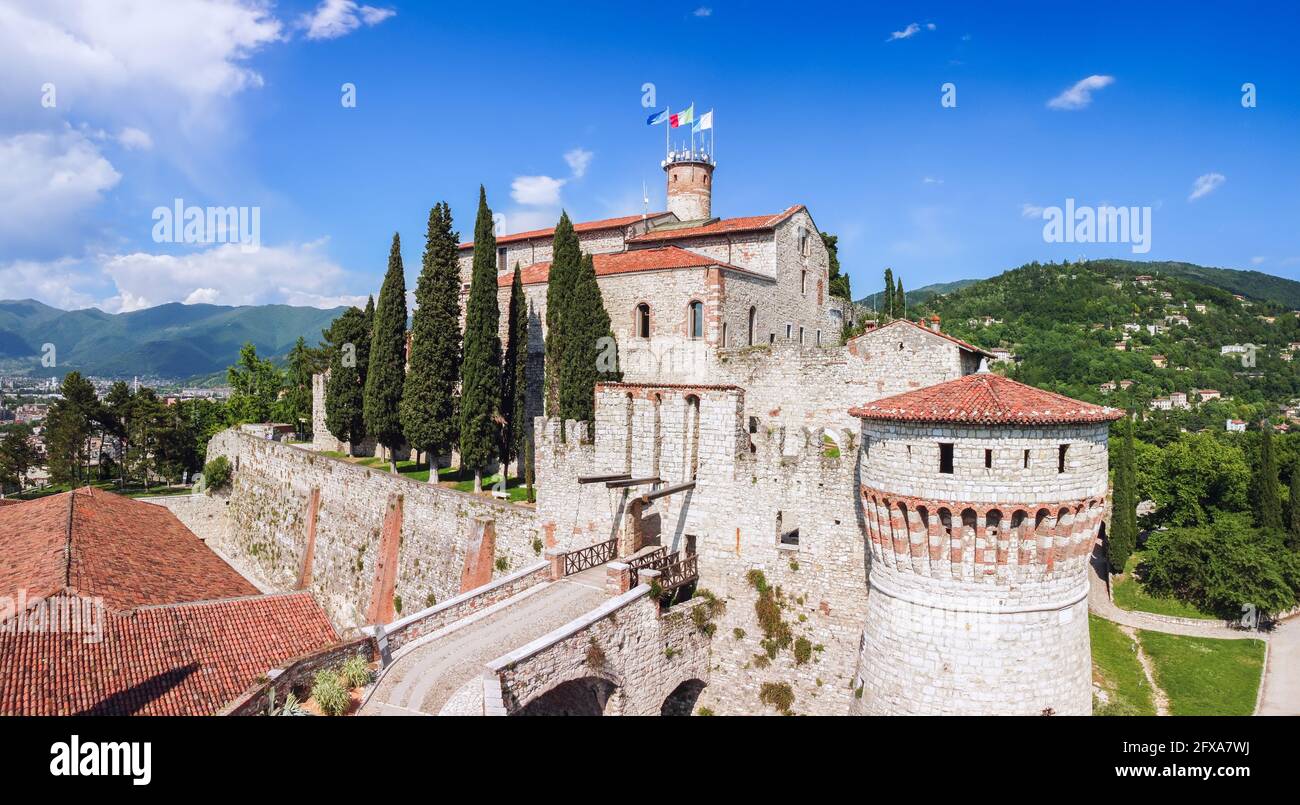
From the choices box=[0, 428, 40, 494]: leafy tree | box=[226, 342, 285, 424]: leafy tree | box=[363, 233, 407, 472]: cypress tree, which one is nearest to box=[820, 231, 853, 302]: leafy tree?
box=[363, 233, 407, 472]: cypress tree

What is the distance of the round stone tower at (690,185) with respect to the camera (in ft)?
134

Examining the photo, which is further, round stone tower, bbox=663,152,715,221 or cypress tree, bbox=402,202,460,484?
round stone tower, bbox=663,152,715,221

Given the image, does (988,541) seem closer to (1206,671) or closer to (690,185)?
(1206,671)

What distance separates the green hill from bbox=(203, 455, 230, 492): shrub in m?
76.9

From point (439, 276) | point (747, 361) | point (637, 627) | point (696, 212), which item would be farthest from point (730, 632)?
point (696, 212)

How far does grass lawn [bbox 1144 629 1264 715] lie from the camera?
24.8m

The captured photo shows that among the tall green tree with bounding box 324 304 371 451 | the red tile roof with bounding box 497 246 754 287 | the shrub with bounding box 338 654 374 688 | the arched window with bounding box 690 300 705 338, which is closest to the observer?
the shrub with bounding box 338 654 374 688

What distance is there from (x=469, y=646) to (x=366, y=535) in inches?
654

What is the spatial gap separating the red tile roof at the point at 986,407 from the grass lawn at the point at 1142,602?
1131 inches

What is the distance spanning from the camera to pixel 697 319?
27953mm

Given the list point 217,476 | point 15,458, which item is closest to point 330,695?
point 217,476

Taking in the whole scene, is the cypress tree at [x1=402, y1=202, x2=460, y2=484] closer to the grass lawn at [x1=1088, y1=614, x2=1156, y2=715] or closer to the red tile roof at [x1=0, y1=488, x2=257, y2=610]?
the red tile roof at [x1=0, y1=488, x2=257, y2=610]
